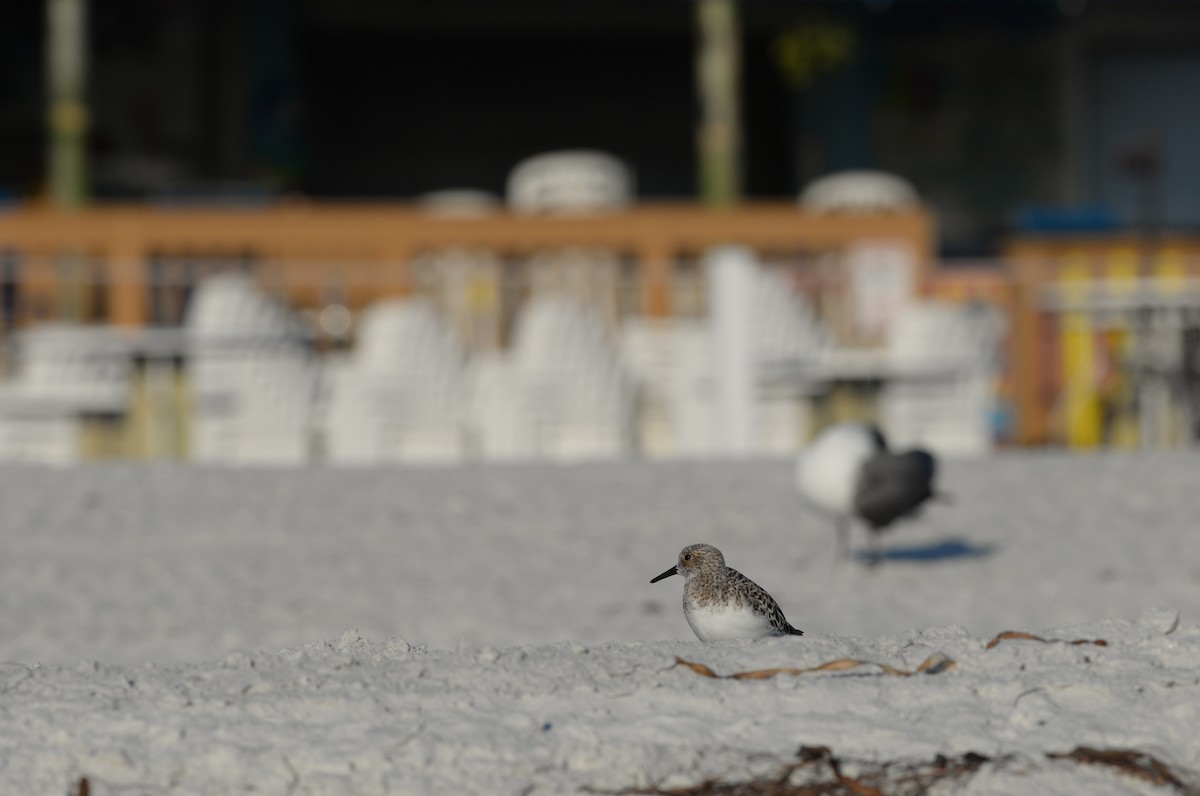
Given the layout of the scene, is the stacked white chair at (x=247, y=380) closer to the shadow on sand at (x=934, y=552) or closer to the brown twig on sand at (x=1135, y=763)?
the shadow on sand at (x=934, y=552)

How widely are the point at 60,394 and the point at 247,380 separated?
1108 mm

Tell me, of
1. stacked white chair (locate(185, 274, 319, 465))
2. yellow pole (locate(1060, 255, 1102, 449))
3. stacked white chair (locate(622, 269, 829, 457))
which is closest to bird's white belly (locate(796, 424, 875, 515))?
stacked white chair (locate(622, 269, 829, 457))

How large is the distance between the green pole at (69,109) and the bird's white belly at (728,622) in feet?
46.1

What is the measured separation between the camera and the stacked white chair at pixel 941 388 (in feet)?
35.2

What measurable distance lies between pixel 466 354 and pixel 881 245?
17.2ft

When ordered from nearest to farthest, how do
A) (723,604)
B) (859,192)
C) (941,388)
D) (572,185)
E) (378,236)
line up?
(723,604) < (941,388) < (378,236) < (572,185) < (859,192)

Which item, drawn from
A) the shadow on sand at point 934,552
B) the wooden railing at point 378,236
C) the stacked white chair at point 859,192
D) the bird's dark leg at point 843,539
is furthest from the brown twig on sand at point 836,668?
the stacked white chair at point 859,192

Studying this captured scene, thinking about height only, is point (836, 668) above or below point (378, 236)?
below

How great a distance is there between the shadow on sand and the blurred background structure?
9.26 feet

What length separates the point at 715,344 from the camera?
35.1ft

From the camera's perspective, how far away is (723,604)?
368 centimetres

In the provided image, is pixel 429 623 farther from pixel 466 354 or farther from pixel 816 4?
pixel 816 4

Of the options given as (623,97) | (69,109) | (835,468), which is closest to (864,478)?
(835,468)

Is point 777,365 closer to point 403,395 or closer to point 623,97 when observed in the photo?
point 403,395
